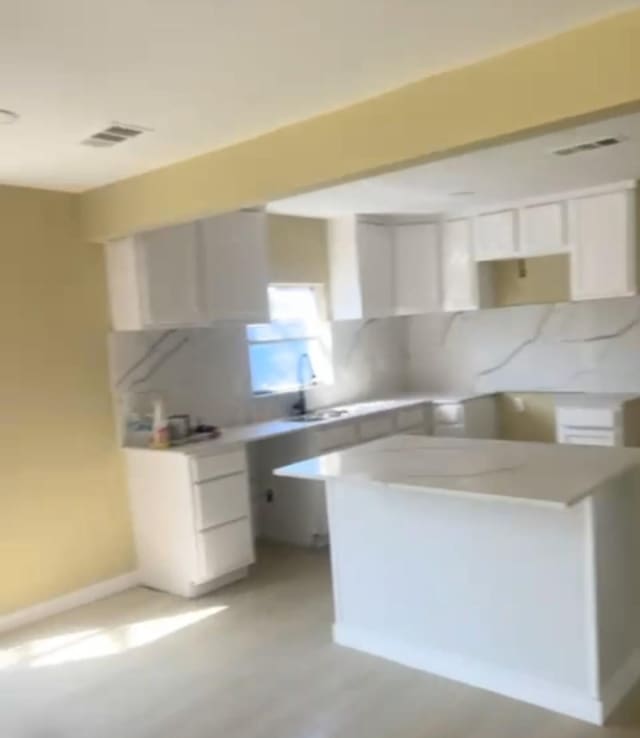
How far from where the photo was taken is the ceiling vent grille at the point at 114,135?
3.06m

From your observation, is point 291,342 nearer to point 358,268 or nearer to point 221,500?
point 358,268

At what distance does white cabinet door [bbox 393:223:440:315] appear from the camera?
233 inches

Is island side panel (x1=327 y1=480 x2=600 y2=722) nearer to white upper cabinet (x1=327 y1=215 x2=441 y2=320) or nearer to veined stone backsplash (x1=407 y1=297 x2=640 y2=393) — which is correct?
white upper cabinet (x1=327 y1=215 x2=441 y2=320)

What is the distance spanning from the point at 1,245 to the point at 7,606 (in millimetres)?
1957

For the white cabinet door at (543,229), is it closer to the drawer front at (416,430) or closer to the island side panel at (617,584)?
the drawer front at (416,430)

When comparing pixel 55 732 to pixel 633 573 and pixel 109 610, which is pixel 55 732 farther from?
pixel 633 573

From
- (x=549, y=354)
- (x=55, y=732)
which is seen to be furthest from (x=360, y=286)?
(x=55, y=732)

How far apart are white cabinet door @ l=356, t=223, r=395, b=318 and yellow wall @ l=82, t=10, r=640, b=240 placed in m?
2.28

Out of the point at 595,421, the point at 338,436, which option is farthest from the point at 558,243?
the point at 338,436

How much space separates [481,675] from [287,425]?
2.35m

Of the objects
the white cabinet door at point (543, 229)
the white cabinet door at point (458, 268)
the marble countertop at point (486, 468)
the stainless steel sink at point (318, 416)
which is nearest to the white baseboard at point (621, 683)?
the marble countertop at point (486, 468)

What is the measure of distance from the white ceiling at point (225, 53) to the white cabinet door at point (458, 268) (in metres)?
2.93

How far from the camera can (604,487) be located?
280cm

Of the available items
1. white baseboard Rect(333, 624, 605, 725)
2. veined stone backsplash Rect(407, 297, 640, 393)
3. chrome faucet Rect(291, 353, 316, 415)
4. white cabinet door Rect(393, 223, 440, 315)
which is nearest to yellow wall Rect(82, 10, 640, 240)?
white baseboard Rect(333, 624, 605, 725)
